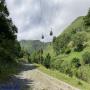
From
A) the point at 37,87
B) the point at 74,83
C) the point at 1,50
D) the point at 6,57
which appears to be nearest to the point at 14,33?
the point at 6,57

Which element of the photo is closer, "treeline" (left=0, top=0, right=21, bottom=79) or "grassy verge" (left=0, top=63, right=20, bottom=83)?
"grassy verge" (left=0, top=63, right=20, bottom=83)

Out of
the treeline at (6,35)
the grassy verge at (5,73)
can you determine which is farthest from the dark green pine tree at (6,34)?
the grassy verge at (5,73)

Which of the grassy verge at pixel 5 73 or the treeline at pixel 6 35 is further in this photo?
the treeline at pixel 6 35

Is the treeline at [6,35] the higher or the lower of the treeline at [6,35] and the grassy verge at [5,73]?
the higher

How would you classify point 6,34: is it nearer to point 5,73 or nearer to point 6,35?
point 6,35

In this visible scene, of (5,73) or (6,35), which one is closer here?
(5,73)

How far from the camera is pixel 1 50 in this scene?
158ft

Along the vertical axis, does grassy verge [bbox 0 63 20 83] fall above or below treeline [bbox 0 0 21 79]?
below

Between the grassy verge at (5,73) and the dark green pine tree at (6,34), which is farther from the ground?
the dark green pine tree at (6,34)

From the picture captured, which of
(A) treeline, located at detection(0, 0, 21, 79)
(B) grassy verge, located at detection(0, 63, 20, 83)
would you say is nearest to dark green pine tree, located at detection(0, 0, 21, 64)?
(A) treeline, located at detection(0, 0, 21, 79)

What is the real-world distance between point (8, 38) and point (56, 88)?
29.8 meters

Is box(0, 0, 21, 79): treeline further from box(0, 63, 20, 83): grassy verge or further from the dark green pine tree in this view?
box(0, 63, 20, 83): grassy verge

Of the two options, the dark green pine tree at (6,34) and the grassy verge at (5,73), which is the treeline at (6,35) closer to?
the dark green pine tree at (6,34)

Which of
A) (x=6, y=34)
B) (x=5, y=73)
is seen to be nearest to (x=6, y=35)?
(x=6, y=34)
